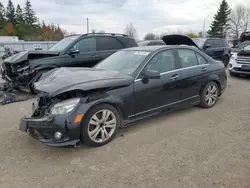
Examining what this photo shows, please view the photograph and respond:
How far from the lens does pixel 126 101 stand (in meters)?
3.44

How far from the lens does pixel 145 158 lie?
291 centimetres

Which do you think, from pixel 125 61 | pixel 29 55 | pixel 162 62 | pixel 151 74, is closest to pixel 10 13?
pixel 29 55

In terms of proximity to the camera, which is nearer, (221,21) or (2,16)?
(221,21)

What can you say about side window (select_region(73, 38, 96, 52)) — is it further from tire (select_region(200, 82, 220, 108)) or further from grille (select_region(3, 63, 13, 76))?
tire (select_region(200, 82, 220, 108))

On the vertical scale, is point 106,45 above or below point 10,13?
below

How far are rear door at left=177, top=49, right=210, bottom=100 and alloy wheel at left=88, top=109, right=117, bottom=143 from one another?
1711 mm

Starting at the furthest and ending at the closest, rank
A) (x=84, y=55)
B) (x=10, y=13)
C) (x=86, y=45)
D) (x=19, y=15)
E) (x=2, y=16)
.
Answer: (x=19, y=15) → (x=2, y=16) → (x=10, y=13) → (x=86, y=45) → (x=84, y=55)

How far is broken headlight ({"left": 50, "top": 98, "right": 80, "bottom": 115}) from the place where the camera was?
2.93 m

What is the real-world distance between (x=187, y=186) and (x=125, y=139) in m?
1.33

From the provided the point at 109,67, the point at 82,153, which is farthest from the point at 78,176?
the point at 109,67

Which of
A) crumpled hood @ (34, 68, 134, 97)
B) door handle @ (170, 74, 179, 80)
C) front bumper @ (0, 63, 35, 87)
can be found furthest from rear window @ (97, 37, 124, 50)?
door handle @ (170, 74, 179, 80)

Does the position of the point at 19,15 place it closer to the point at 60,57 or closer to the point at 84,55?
the point at 84,55

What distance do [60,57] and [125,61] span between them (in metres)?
2.84

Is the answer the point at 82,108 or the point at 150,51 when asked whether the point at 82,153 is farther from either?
the point at 150,51
